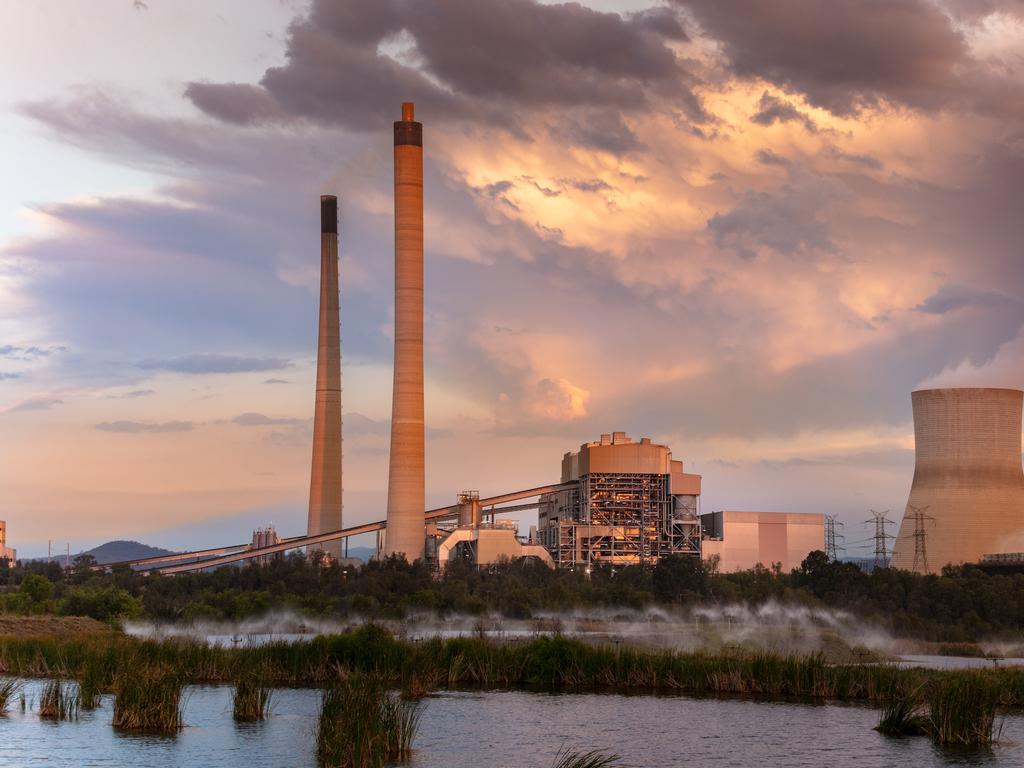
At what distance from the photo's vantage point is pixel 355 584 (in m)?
96.1

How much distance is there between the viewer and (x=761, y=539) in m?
118

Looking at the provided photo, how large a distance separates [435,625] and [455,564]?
78.6 ft

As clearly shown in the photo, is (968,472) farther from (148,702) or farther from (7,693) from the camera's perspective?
(7,693)

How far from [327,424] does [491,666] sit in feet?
264

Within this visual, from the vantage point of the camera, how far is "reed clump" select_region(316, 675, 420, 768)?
89.4 feet

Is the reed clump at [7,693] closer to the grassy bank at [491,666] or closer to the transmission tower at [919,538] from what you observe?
the grassy bank at [491,666]

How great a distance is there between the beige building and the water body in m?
75.6

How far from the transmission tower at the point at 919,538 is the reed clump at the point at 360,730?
241ft

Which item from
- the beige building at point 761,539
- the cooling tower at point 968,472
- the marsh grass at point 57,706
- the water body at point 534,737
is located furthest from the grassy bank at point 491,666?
the beige building at point 761,539

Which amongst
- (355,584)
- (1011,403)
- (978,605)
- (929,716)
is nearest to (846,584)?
Answer: (978,605)

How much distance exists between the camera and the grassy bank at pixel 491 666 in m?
41.9

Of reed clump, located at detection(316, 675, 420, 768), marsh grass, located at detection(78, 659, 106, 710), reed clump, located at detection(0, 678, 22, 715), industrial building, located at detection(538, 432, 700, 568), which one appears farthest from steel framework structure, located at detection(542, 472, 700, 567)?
reed clump, located at detection(316, 675, 420, 768)

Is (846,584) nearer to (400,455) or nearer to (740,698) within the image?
(400,455)

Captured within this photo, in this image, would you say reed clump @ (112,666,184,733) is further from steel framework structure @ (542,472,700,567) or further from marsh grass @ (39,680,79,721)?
steel framework structure @ (542,472,700,567)
